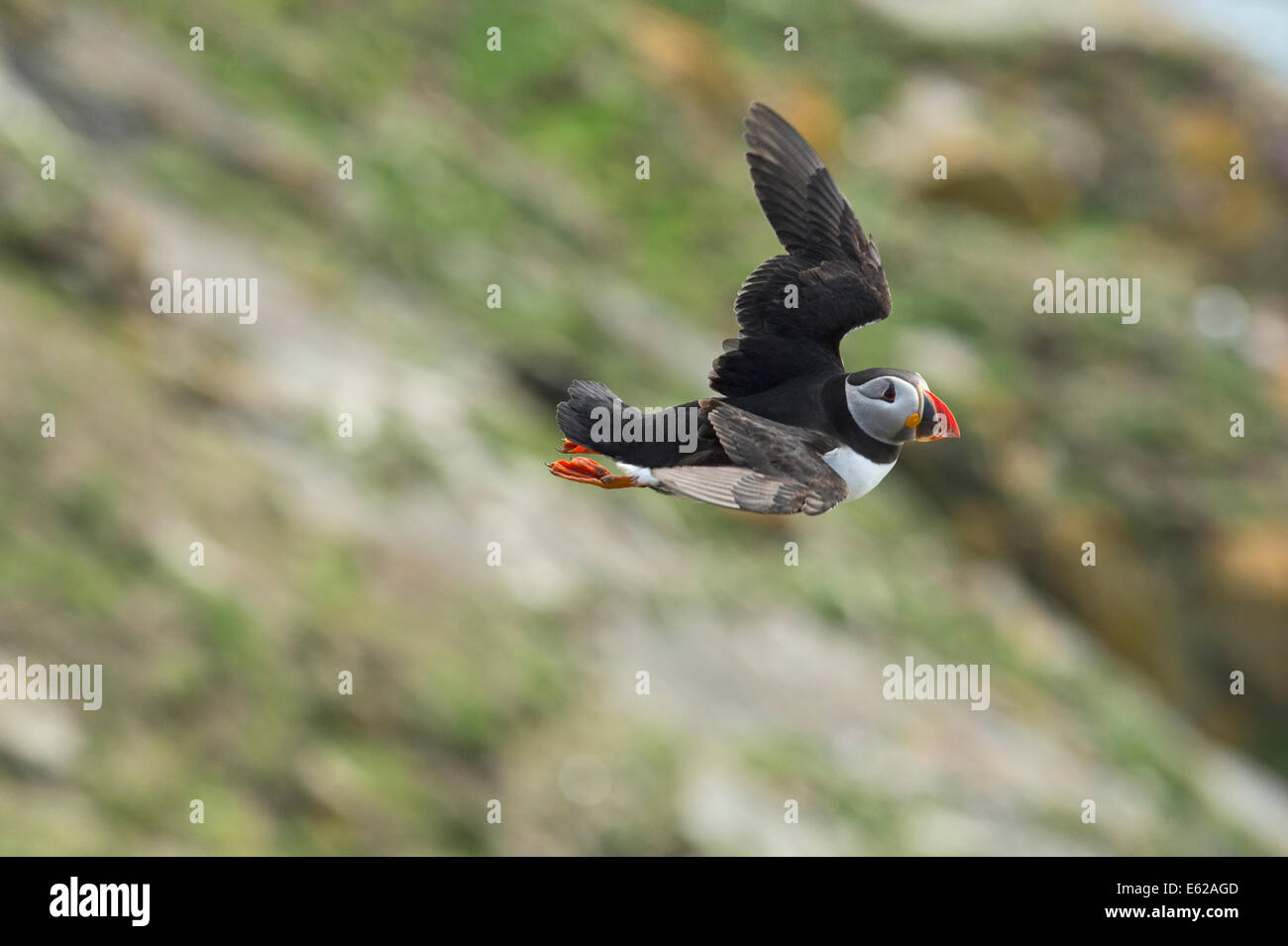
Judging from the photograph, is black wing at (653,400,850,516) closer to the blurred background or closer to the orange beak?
the orange beak

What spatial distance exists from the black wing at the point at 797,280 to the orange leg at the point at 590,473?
39.6 inches

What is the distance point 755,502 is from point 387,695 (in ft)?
29.4

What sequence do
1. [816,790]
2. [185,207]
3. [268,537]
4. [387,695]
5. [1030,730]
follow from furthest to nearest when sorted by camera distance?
[1030,730]
[185,207]
[816,790]
[268,537]
[387,695]

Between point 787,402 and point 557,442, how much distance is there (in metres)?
11.4

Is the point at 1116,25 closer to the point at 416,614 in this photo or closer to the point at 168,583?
the point at 416,614

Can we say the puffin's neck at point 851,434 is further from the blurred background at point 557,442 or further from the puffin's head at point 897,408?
the blurred background at point 557,442

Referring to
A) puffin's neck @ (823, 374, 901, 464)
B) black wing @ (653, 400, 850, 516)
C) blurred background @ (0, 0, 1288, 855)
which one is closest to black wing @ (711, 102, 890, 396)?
puffin's neck @ (823, 374, 901, 464)

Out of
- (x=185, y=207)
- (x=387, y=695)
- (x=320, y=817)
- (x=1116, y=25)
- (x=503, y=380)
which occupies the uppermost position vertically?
(x=1116, y=25)

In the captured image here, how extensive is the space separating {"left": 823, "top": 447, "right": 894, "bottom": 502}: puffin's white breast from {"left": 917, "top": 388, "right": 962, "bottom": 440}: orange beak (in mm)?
172

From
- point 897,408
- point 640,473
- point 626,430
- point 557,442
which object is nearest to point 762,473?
point 640,473

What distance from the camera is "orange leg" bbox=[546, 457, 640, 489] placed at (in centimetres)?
427

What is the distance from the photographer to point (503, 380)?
17.3 m

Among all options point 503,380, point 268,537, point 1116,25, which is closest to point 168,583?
point 268,537

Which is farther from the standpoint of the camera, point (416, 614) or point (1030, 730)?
point (1030, 730)
